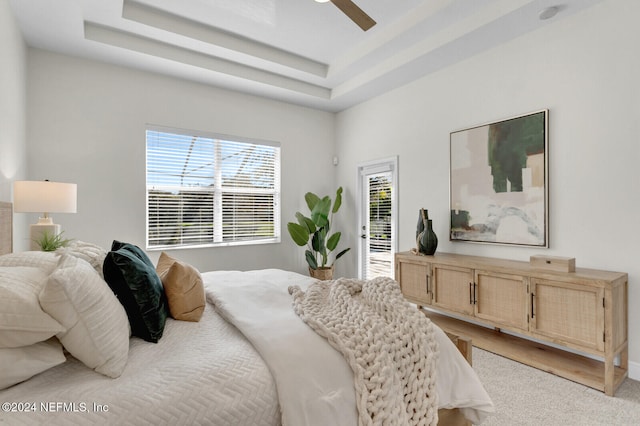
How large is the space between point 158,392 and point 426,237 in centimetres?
298

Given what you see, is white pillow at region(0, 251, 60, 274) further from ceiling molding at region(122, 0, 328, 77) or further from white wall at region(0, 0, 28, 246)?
ceiling molding at region(122, 0, 328, 77)

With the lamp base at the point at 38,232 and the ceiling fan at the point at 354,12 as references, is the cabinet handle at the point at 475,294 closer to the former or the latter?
the ceiling fan at the point at 354,12

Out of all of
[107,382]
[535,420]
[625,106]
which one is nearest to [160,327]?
[107,382]

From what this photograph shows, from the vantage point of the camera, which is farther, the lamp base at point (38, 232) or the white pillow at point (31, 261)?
the lamp base at point (38, 232)

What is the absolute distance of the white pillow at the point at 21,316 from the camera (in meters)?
Answer: 0.96

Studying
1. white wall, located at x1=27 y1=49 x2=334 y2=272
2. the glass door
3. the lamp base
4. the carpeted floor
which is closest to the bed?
the carpeted floor

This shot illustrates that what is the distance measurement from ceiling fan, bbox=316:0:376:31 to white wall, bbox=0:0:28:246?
229 cm

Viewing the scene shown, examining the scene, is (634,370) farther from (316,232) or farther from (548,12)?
(316,232)

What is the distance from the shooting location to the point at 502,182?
10.2 ft

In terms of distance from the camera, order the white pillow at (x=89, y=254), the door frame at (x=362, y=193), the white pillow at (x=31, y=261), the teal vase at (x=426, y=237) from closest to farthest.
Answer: the white pillow at (x=31, y=261), the white pillow at (x=89, y=254), the teal vase at (x=426, y=237), the door frame at (x=362, y=193)

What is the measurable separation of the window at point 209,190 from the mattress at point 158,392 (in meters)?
2.89

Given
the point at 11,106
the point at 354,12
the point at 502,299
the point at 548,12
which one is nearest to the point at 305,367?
the point at 354,12

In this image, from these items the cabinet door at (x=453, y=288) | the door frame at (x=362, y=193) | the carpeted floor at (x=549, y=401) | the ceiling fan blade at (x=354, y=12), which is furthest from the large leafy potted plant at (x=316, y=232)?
the ceiling fan blade at (x=354, y=12)

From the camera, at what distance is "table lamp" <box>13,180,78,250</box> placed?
8.03ft
